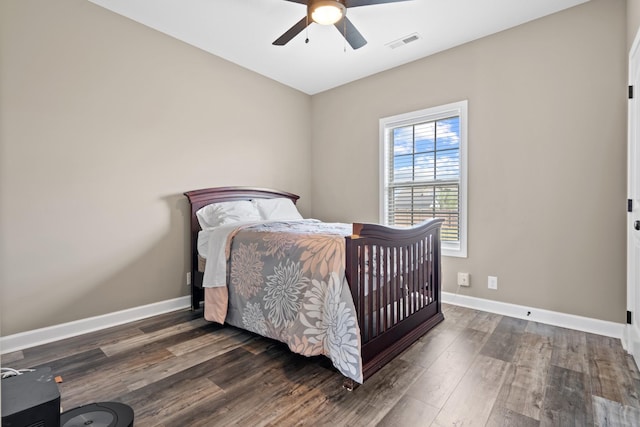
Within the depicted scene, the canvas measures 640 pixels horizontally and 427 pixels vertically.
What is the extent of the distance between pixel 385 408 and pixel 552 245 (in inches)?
84.0

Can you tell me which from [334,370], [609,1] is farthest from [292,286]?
[609,1]

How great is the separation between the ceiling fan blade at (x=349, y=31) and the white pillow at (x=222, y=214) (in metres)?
1.85

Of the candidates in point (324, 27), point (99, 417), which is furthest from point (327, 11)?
point (99, 417)

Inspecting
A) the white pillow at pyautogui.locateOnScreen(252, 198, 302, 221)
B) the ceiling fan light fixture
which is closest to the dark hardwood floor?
the white pillow at pyautogui.locateOnScreen(252, 198, 302, 221)

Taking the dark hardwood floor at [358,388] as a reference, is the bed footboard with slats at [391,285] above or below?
above

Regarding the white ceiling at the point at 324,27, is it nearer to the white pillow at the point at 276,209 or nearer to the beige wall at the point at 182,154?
the beige wall at the point at 182,154

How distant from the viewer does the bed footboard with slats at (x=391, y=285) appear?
1.92 metres

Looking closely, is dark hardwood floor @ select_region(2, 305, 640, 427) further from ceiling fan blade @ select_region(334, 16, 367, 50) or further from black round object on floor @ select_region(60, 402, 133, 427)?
ceiling fan blade @ select_region(334, 16, 367, 50)

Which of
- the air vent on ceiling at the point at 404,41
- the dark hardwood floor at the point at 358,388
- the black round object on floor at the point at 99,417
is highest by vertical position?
the air vent on ceiling at the point at 404,41

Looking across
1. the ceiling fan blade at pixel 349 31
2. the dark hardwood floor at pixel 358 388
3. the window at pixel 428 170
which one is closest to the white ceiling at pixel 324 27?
the ceiling fan blade at pixel 349 31

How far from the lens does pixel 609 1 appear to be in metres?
2.49

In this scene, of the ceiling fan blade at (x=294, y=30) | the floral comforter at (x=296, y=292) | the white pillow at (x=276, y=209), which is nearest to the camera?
the floral comforter at (x=296, y=292)

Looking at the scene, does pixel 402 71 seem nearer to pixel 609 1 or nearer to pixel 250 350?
pixel 609 1

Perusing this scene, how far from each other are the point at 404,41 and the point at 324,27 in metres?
0.82
